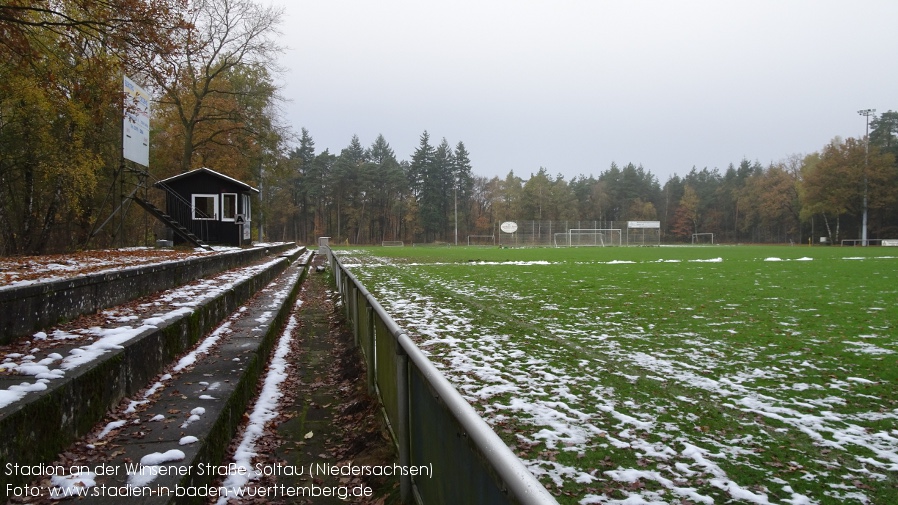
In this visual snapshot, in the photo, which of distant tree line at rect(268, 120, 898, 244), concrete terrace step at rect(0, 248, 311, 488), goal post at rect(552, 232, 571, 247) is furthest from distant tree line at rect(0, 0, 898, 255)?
goal post at rect(552, 232, 571, 247)

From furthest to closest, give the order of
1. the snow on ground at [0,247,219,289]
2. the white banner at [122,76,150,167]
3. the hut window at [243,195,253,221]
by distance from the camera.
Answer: the hut window at [243,195,253,221], the white banner at [122,76,150,167], the snow on ground at [0,247,219,289]

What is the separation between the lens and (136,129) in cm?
1625

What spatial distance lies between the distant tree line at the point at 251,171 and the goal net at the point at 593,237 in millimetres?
17336

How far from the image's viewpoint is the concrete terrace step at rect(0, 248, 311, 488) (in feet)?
8.43

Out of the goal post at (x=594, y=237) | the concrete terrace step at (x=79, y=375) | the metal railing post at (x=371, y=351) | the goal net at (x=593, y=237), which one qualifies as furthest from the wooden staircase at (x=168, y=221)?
the goal post at (x=594, y=237)

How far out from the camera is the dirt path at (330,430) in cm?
341

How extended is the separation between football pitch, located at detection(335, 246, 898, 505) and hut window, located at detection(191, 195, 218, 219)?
56.3 ft

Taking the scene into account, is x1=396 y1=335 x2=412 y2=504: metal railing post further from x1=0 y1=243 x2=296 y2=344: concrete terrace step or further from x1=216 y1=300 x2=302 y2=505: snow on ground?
x1=0 y1=243 x2=296 y2=344: concrete terrace step

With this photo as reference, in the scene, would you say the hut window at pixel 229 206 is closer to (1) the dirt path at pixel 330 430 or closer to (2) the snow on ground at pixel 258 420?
(2) the snow on ground at pixel 258 420

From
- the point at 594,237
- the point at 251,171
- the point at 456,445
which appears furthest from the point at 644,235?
the point at 456,445

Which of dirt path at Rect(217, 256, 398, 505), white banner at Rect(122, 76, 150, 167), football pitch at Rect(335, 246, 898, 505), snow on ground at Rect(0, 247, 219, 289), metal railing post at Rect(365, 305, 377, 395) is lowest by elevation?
dirt path at Rect(217, 256, 398, 505)

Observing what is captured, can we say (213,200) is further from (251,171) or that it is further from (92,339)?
(92,339)

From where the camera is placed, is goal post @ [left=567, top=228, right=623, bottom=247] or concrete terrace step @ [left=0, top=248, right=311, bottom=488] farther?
goal post @ [left=567, top=228, right=623, bottom=247]

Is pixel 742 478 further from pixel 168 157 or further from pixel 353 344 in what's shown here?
pixel 168 157
